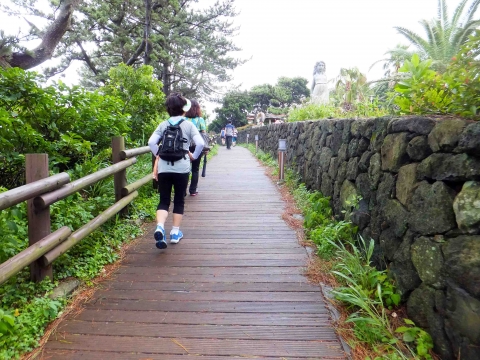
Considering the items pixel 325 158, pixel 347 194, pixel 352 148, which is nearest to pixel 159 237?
pixel 347 194

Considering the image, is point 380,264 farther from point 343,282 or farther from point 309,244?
point 309,244

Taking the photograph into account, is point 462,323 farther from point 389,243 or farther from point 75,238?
point 75,238

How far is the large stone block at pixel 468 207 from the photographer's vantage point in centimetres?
194

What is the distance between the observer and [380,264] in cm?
307

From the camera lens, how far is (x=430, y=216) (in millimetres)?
2318

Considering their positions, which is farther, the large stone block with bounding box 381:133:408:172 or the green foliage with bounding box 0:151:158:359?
the large stone block with bounding box 381:133:408:172

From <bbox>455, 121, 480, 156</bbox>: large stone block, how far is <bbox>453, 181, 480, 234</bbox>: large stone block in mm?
176

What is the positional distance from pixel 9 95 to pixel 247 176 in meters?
6.02

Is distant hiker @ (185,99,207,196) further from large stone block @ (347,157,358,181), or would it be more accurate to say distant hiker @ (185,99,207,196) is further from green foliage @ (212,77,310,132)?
green foliage @ (212,77,310,132)

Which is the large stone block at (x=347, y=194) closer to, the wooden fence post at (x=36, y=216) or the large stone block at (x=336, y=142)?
the large stone block at (x=336, y=142)

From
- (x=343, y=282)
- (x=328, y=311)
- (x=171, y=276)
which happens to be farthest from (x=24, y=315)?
(x=343, y=282)

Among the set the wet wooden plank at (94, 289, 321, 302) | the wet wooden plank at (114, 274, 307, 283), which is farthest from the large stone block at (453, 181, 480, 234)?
the wet wooden plank at (114, 274, 307, 283)

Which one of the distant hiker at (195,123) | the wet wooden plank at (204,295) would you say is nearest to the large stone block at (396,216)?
the wet wooden plank at (204,295)

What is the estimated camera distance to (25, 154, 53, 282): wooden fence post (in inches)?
109
